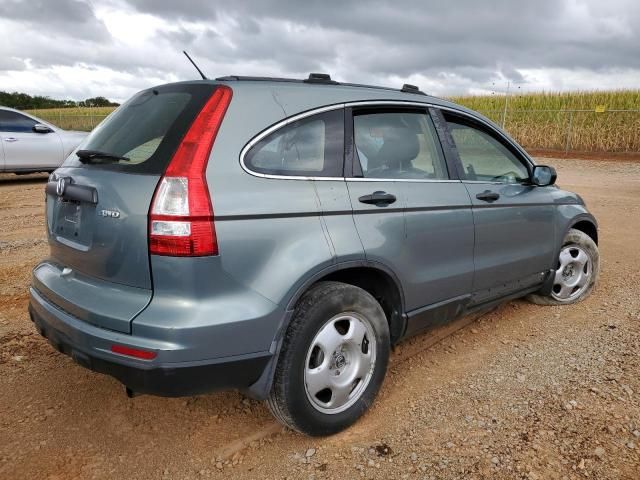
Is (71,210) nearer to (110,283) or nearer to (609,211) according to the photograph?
(110,283)

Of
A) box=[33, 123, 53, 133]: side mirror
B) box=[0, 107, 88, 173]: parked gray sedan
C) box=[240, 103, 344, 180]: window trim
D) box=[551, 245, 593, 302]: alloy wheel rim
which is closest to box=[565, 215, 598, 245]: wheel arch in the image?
box=[551, 245, 593, 302]: alloy wheel rim

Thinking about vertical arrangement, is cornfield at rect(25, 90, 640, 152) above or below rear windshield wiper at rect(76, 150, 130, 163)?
above

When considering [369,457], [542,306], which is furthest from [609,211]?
[369,457]

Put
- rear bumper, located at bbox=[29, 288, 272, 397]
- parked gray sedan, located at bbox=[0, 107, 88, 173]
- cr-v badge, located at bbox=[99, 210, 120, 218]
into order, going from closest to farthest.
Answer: rear bumper, located at bbox=[29, 288, 272, 397]
cr-v badge, located at bbox=[99, 210, 120, 218]
parked gray sedan, located at bbox=[0, 107, 88, 173]

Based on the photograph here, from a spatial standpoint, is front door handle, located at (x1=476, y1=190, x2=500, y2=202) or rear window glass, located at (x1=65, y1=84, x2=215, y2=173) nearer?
rear window glass, located at (x1=65, y1=84, x2=215, y2=173)

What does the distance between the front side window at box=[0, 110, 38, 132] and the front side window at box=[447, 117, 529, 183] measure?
10798 millimetres

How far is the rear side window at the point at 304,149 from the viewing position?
7.88ft

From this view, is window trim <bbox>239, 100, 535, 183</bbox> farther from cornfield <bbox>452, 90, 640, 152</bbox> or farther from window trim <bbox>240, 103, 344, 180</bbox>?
cornfield <bbox>452, 90, 640, 152</bbox>

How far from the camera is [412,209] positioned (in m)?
2.93

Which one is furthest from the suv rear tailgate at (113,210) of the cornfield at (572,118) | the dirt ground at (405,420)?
the cornfield at (572,118)

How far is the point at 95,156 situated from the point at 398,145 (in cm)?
165

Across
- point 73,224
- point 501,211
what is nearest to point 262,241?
point 73,224

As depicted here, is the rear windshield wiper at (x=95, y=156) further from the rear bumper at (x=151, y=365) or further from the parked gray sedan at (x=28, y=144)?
the parked gray sedan at (x=28, y=144)

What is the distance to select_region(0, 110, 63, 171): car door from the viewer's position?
11219mm
